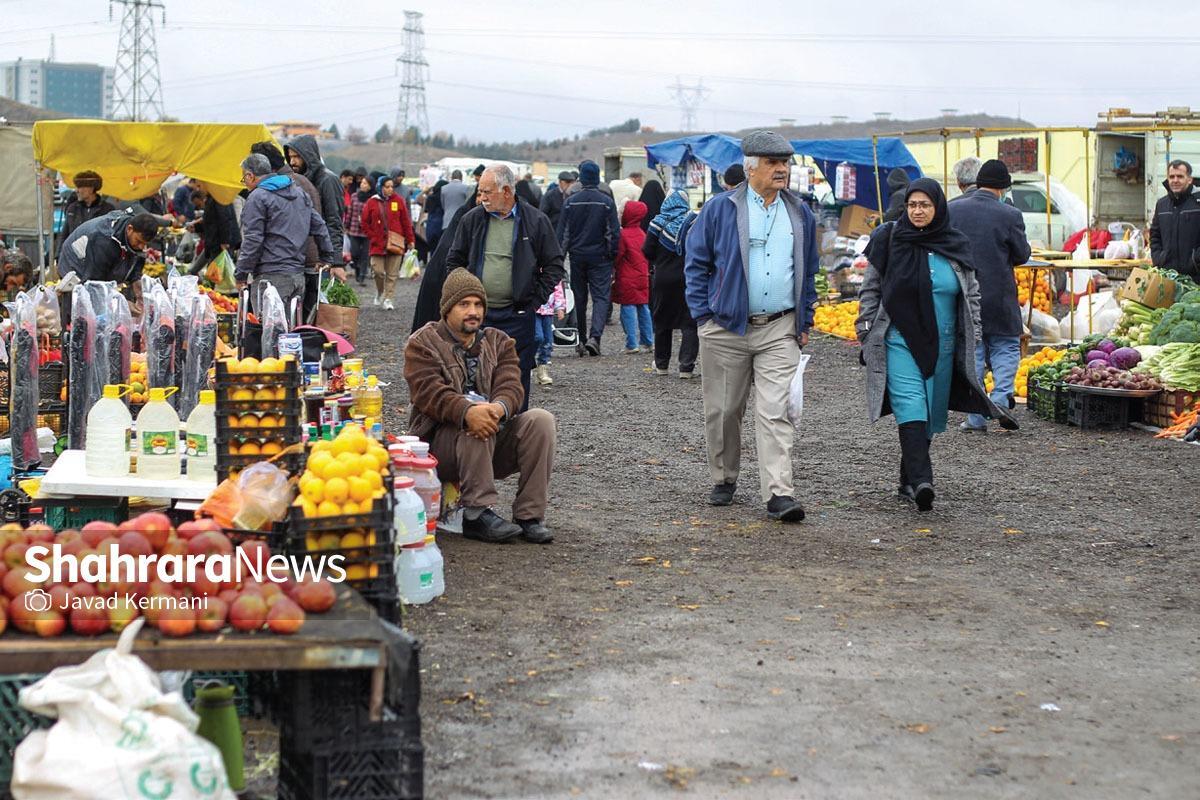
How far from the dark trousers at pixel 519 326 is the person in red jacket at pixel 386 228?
13538 mm

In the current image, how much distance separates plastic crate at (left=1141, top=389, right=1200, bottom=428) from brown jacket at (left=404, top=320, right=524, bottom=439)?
258 inches

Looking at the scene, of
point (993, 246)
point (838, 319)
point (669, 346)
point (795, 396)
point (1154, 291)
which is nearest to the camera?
point (795, 396)

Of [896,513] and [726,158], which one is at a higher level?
[726,158]

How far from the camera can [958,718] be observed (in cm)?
561

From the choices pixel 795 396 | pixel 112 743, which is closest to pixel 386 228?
pixel 795 396

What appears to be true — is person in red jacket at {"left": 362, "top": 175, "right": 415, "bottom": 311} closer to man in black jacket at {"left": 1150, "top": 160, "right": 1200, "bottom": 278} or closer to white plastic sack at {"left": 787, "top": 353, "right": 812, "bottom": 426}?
man in black jacket at {"left": 1150, "top": 160, "right": 1200, "bottom": 278}

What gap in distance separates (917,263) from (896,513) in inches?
60.9

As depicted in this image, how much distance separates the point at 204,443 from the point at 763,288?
12.1 ft

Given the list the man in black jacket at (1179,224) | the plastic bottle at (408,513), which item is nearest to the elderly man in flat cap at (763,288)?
the plastic bottle at (408,513)

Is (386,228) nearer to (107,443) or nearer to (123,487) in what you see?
(107,443)

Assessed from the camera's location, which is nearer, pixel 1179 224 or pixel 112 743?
pixel 112 743

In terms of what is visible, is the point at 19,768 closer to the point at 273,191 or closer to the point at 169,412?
the point at 169,412

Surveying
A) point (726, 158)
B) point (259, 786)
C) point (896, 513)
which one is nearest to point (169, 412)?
point (259, 786)

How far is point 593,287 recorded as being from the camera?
18.1 meters
